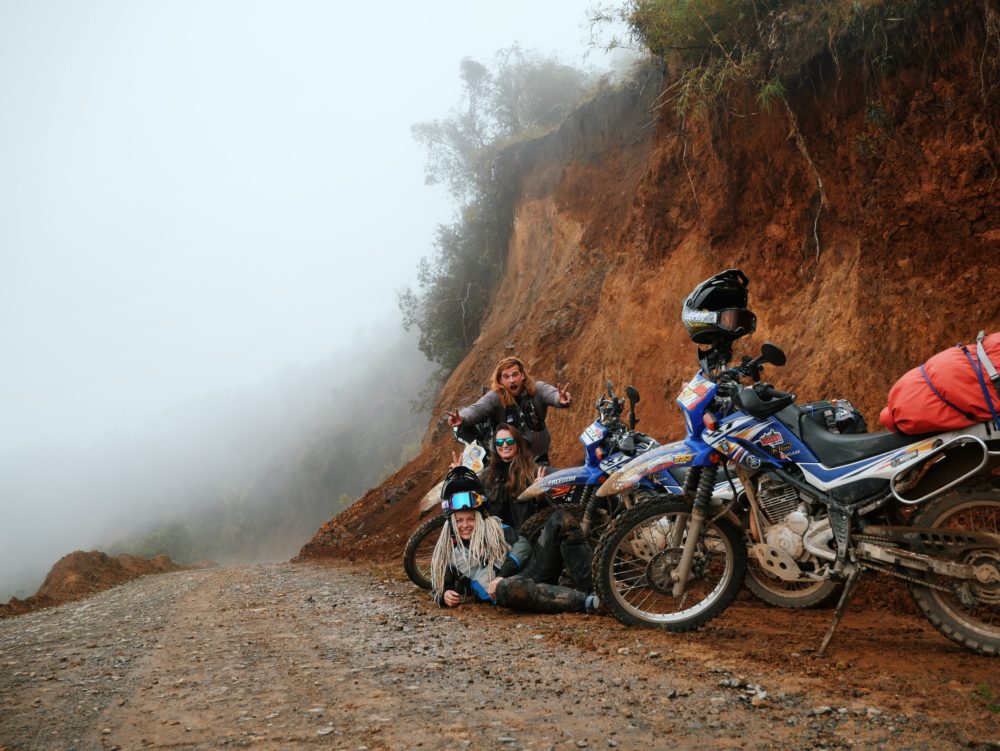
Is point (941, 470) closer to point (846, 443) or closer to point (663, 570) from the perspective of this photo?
point (846, 443)

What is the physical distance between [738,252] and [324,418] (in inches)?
2245

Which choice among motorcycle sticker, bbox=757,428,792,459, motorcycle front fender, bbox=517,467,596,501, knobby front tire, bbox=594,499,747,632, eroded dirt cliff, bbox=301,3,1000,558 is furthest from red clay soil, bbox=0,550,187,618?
motorcycle sticker, bbox=757,428,792,459

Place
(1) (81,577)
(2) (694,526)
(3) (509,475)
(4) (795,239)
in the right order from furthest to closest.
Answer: (1) (81,577)
(4) (795,239)
(3) (509,475)
(2) (694,526)

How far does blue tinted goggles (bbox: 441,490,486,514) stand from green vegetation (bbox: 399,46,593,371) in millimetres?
16015

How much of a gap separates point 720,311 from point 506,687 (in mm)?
2783

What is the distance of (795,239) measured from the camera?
10219 mm

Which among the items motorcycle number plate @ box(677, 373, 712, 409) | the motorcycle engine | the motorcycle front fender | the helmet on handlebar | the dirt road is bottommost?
the dirt road

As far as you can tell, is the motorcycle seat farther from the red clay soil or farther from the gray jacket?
the red clay soil

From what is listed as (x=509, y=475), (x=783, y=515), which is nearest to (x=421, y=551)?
(x=509, y=475)

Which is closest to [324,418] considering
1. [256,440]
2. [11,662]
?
[256,440]

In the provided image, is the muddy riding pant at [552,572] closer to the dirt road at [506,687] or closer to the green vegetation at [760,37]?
the dirt road at [506,687]

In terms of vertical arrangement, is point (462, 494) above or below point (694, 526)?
above

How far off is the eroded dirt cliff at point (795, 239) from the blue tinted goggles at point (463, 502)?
4.67 m

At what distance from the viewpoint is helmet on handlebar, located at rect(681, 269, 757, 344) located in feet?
16.2
